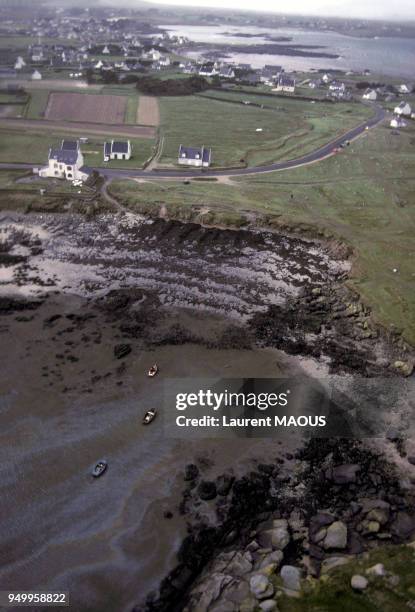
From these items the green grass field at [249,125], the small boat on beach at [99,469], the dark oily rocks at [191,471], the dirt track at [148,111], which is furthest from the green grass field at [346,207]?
the dirt track at [148,111]

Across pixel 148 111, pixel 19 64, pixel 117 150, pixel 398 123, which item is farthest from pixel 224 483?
pixel 19 64

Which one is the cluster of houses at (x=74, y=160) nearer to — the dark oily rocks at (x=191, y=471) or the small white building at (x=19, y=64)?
the dark oily rocks at (x=191, y=471)

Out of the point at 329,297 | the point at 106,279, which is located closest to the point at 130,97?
the point at 106,279

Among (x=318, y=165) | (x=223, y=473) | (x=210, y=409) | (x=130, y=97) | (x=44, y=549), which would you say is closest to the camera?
(x=44, y=549)

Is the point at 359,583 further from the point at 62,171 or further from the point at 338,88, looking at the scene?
the point at 338,88

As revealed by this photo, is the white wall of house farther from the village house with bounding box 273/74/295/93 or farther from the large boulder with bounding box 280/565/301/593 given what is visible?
the village house with bounding box 273/74/295/93

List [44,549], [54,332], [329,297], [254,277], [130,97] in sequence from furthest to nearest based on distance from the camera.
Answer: [130,97], [254,277], [329,297], [54,332], [44,549]

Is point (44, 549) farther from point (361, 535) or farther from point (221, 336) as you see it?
point (221, 336)
